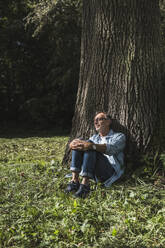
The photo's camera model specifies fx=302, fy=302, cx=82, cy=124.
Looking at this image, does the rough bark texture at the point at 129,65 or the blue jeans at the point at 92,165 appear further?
the rough bark texture at the point at 129,65

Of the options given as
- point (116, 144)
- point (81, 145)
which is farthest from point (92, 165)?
point (116, 144)

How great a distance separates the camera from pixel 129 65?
15.0 ft

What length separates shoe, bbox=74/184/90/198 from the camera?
12.9ft

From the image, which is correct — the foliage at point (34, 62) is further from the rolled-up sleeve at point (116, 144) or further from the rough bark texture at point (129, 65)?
the rolled-up sleeve at point (116, 144)

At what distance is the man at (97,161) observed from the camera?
13.5 feet

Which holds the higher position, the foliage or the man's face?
the foliage

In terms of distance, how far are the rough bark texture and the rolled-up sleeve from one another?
0.65 ft

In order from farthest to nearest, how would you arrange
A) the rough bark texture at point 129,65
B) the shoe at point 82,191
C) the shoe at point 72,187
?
the rough bark texture at point 129,65 < the shoe at point 72,187 < the shoe at point 82,191

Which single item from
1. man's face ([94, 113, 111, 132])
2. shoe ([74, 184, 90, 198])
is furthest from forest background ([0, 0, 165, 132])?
shoe ([74, 184, 90, 198])

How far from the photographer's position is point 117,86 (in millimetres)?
4668

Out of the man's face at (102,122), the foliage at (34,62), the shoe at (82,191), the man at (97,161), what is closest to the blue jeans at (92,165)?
the man at (97,161)

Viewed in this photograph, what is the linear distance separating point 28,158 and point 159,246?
474 centimetres

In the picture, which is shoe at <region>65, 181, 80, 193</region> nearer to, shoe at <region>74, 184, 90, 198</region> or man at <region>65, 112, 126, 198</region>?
man at <region>65, 112, 126, 198</region>

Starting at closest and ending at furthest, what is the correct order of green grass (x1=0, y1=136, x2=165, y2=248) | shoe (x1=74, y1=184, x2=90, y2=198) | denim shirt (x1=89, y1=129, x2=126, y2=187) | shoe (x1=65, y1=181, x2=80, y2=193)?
green grass (x1=0, y1=136, x2=165, y2=248)
shoe (x1=74, y1=184, x2=90, y2=198)
shoe (x1=65, y1=181, x2=80, y2=193)
denim shirt (x1=89, y1=129, x2=126, y2=187)
